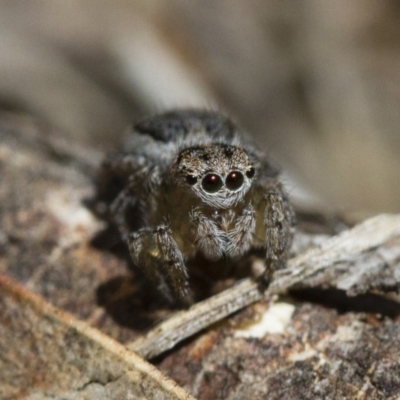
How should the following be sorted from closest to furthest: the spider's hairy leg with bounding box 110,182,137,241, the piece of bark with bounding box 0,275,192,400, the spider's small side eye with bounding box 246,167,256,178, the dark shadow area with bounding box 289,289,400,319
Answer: the piece of bark with bounding box 0,275,192,400, the dark shadow area with bounding box 289,289,400,319, the spider's small side eye with bounding box 246,167,256,178, the spider's hairy leg with bounding box 110,182,137,241

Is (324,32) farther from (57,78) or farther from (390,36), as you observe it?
(57,78)

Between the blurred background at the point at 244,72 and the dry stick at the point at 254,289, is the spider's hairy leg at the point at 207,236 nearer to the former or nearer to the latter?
the dry stick at the point at 254,289

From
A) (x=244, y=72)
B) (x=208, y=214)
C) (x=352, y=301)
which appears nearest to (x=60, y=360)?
(x=208, y=214)

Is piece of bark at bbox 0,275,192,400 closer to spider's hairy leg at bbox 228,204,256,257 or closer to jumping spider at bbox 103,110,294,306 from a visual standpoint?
jumping spider at bbox 103,110,294,306

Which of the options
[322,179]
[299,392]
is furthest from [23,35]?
[299,392]

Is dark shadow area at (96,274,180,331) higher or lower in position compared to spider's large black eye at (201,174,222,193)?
lower

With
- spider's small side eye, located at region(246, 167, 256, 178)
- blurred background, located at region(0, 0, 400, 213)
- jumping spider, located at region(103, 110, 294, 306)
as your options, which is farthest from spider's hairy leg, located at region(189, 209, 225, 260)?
blurred background, located at region(0, 0, 400, 213)
